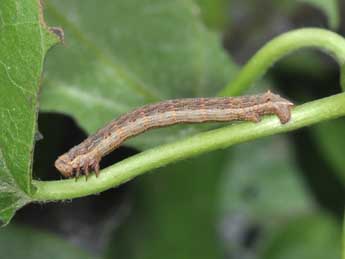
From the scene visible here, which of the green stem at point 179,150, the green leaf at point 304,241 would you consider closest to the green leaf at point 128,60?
the green stem at point 179,150

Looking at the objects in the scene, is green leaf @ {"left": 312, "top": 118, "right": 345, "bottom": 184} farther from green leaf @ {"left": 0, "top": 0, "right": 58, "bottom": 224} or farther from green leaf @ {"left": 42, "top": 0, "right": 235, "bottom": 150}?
green leaf @ {"left": 0, "top": 0, "right": 58, "bottom": 224}

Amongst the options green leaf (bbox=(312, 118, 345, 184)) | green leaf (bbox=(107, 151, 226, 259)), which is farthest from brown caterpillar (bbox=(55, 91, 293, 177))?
green leaf (bbox=(312, 118, 345, 184))

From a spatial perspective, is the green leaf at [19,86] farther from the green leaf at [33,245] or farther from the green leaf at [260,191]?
the green leaf at [260,191]

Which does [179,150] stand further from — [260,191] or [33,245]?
[260,191]

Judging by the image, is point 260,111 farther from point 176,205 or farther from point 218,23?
point 176,205

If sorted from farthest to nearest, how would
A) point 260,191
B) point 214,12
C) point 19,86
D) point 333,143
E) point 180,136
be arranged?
point 260,191 < point 333,143 < point 214,12 < point 180,136 < point 19,86

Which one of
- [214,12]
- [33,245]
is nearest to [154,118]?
[33,245]
